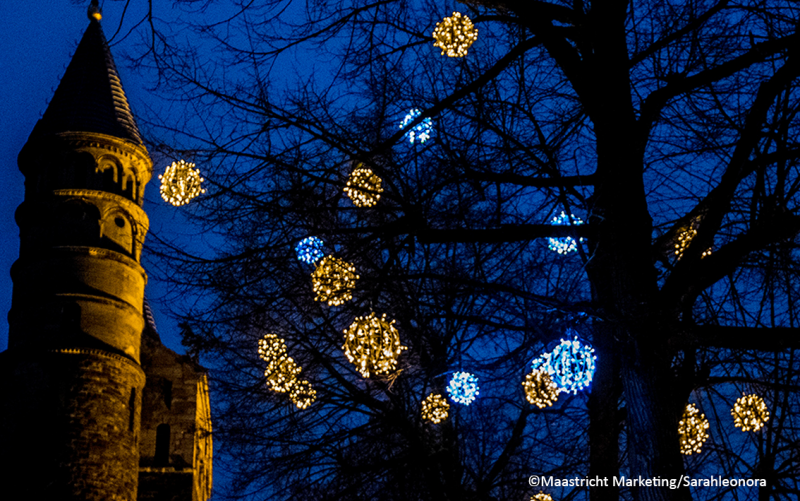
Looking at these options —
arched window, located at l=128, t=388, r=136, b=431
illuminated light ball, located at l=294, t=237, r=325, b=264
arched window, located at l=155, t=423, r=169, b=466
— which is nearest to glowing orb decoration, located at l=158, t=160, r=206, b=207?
illuminated light ball, located at l=294, t=237, r=325, b=264

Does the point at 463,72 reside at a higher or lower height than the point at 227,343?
higher

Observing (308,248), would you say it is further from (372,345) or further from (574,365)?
(574,365)

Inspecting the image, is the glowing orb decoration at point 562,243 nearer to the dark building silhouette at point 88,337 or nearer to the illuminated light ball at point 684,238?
the illuminated light ball at point 684,238

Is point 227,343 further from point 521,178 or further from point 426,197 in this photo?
point 521,178

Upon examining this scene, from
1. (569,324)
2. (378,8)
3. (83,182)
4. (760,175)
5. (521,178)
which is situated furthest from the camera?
(83,182)

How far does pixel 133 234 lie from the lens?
24.2 metres

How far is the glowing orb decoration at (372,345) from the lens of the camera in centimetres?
827

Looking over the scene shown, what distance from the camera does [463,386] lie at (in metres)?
9.24

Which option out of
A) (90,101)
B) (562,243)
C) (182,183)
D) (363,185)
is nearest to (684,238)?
(562,243)

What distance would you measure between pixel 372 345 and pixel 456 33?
3.03 metres

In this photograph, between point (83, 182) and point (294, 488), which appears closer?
point (294, 488)

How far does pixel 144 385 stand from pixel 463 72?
1872cm

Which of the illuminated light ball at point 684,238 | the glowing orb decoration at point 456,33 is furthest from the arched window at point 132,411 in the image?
the illuminated light ball at point 684,238

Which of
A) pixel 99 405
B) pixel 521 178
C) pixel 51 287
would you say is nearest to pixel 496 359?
pixel 521 178
